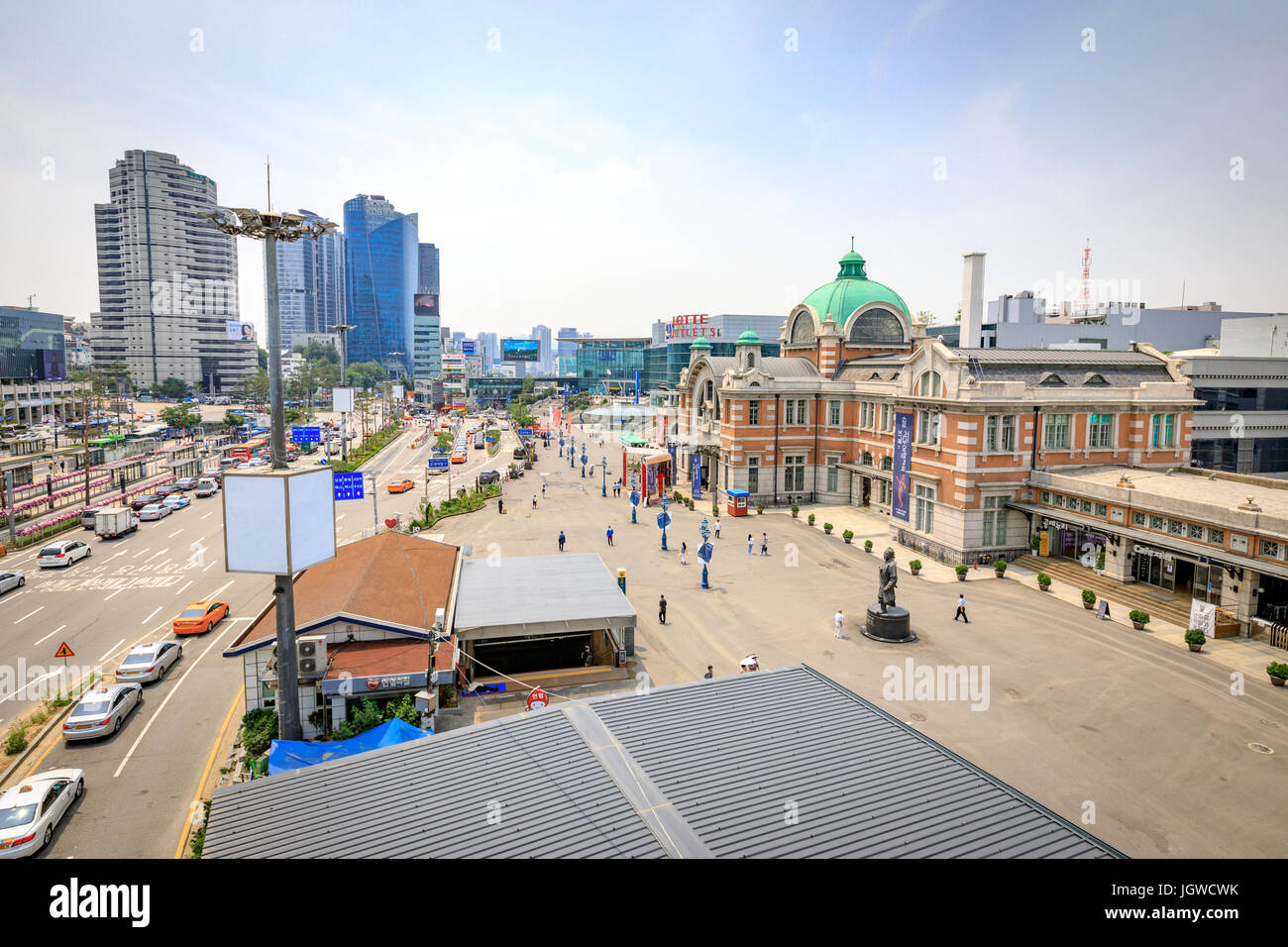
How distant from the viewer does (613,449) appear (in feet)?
326

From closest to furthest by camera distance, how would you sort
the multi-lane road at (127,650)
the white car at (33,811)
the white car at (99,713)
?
the white car at (33,811) → the multi-lane road at (127,650) → the white car at (99,713)

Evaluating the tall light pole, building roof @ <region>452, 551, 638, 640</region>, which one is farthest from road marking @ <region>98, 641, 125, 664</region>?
the tall light pole

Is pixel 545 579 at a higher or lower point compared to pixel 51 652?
higher

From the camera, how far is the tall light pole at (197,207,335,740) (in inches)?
667

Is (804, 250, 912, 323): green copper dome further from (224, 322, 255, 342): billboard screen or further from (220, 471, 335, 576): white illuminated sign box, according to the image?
(224, 322, 255, 342): billboard screen

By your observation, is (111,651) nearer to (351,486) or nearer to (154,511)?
(351,486)

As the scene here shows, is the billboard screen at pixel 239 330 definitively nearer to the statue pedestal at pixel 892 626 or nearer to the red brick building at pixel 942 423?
the red brick building at pixel 942 423

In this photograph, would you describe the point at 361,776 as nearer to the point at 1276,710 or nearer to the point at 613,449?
the point at 1276,710

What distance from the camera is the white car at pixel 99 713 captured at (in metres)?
21.0

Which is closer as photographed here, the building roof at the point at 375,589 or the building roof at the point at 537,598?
the building roof at the point at 375,589

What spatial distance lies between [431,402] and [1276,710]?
194472 millimetres

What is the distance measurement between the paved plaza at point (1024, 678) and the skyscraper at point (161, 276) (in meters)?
165

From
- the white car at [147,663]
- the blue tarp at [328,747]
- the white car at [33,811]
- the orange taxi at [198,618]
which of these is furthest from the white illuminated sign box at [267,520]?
the orange taxi at [198,618]
